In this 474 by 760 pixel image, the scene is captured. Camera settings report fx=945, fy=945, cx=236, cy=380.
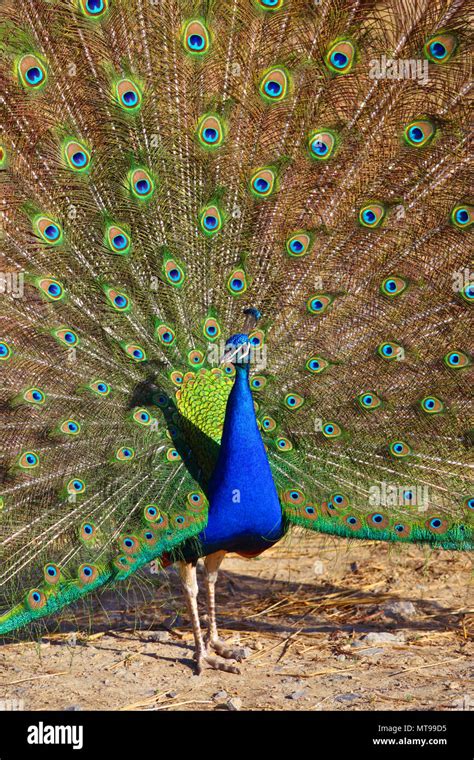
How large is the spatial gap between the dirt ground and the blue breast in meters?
0.49

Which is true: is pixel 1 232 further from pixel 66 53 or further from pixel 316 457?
pixel 316 457

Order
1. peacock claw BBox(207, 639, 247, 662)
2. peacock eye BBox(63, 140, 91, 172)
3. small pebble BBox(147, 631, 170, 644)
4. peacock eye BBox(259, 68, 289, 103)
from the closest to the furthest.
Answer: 1. peacock eye BBox(259, 68, 289, 103)
2. peacock eye BBox(63, 140, 91, 172)
3. peacock claw BBox(207, 639, 247, 662)
4. small pebble BBox(147, 631, 170, 644)

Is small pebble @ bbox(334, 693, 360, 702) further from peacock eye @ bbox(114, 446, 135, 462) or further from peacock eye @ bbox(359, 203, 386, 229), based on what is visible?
peacock eye @ bbox(359, 203, 386, 229)

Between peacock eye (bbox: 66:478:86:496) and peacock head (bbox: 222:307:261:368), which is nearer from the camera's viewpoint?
peacock head (bbox: 222:307:261:368)

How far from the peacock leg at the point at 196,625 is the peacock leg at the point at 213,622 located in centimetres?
→ 11

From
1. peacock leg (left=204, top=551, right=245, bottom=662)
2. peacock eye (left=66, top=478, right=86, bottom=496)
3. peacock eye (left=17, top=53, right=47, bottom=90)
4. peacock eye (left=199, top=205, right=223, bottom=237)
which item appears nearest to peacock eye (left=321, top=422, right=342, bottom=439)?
peacock leg (left=204, top=551, right=245, bottom=662)

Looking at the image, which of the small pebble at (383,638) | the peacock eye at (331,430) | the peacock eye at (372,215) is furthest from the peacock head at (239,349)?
the small pebble at (383,638)

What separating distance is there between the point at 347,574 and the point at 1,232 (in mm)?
3017

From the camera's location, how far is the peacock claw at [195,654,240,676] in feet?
15.1

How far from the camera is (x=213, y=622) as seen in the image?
4902mm

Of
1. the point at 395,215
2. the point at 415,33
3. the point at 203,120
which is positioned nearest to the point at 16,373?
the point at 203,120

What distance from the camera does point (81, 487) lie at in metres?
4.38

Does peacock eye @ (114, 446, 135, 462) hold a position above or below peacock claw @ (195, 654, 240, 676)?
above

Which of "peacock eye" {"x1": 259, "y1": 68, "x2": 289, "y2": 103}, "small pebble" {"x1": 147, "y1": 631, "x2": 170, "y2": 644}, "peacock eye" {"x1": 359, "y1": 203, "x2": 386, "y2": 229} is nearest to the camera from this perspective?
"peacock eye" {"x1": 259, "y1": 68, "x2": 289, "y2": 103}
